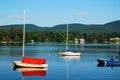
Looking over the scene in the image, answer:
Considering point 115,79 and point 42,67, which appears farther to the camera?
point 42,67

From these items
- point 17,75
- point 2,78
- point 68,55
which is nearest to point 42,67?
point 17,75

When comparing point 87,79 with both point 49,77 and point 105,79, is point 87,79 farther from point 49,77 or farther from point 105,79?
point 49,77

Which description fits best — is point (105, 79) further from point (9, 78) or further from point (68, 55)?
point (68, 55)

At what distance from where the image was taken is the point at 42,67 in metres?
53.4

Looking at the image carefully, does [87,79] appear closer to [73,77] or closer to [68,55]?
[73,77]

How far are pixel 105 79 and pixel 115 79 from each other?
135 centimetres

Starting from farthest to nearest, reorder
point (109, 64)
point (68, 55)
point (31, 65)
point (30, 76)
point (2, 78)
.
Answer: point (68, 55) < point (109, 64) < point (31, 65) < point (30, 76) < point (2, 78)

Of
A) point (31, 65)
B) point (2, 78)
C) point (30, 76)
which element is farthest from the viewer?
point (31, 65)

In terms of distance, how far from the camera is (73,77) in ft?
146

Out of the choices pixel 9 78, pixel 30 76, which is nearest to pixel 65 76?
pixel 30 76

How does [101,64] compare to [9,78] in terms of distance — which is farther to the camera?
[101,64]

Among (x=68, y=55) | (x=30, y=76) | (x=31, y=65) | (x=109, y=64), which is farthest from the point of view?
(x=68, y=55)

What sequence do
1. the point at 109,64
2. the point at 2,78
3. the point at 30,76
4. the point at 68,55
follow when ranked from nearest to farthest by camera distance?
1. the point at 2,78
2. the point at 30,76
3. the point at 109,64
4. the point at 68,55

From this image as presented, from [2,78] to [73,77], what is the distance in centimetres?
941
